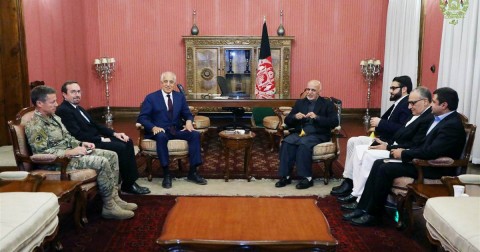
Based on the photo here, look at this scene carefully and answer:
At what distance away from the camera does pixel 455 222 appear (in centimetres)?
242

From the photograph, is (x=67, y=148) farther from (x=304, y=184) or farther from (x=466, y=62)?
(x=466, y=62)

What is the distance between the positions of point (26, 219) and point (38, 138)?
1299 millimetres

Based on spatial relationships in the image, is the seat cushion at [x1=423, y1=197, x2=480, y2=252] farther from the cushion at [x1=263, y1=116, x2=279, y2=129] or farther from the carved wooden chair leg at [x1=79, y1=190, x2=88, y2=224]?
Answer: the cushion at [x1=263, y1=116, x2=279, y2=129]

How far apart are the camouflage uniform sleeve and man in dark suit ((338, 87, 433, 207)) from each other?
8.58ft

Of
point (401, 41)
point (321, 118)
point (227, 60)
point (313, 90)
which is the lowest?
point (321, 118)

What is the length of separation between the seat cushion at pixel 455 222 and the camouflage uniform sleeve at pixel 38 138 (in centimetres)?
282

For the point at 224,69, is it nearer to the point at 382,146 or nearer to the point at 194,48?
the point at 194,48

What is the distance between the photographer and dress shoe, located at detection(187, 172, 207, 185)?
191 inches

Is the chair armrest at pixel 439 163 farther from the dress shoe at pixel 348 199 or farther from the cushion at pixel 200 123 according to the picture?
the cushion at pixel 200 123

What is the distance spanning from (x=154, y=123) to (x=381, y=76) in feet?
21.5

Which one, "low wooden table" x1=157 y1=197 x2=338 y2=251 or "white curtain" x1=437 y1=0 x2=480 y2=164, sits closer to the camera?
"low wooden table" x1=157 y1=197 x2=338 y2=251

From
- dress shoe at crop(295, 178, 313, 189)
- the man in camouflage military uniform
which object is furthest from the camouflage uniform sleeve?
dress shoe at crop(295, 178, 313, 189)

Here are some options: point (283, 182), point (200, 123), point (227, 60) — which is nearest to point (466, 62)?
point (283, 182)

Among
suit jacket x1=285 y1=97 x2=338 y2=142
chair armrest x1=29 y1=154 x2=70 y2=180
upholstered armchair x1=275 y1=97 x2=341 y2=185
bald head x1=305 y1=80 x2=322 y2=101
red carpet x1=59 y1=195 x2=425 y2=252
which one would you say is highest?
bald head x1=305 y1=80 x2=322 y2=101
